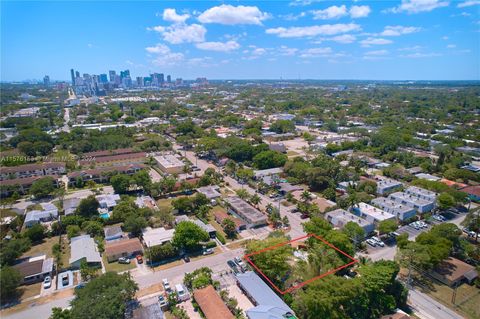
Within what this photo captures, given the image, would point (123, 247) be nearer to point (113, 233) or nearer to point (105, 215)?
point (113, 233)

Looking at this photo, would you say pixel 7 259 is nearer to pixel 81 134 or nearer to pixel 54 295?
pixel 54 295

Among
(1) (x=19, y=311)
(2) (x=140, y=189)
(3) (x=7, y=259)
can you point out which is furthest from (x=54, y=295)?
(2) (x=140, y=189)

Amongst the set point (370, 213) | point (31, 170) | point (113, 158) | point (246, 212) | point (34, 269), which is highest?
point (113, 158)

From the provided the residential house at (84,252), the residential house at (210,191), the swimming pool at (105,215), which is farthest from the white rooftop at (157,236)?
the residential house at (210,191)

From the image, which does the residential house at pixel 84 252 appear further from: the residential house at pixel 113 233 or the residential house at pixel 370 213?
the residential house at pixel 370 213

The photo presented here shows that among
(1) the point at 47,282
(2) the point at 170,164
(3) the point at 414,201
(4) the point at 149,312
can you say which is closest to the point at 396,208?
(3) the point at 414,201

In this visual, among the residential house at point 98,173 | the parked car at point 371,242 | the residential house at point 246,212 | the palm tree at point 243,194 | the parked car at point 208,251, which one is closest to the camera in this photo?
the parked car at point 208,251
